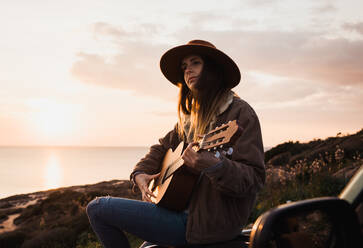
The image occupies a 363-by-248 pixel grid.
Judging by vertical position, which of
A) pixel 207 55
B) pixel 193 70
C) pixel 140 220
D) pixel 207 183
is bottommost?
pixel 140 220

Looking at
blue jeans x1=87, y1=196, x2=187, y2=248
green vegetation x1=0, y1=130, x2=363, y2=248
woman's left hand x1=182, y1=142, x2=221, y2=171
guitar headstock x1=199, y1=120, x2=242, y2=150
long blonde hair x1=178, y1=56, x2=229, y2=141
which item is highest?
long blonde hair x1=178, y1=56, x2=229, y2=141

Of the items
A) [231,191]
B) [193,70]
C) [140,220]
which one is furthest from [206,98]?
[140,220]

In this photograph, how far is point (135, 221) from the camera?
7.51ft

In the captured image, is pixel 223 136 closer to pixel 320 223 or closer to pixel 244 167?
pixel 244 167

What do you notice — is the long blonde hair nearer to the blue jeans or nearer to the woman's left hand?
the woman's left hand

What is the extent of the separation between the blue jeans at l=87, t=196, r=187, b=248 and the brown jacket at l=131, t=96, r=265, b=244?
0.43ft

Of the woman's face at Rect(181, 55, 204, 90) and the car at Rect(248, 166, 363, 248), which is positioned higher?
the woman's face at Rect(181, 55, 204, 90)

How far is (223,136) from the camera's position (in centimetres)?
193

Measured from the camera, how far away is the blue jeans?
7.43ft

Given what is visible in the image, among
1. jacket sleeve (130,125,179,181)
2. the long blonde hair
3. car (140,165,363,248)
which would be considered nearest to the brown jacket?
the long blonde hair

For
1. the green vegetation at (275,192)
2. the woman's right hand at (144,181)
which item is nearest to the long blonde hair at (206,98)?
the woman's right hand at (144,181)

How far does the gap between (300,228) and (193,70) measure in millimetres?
1833

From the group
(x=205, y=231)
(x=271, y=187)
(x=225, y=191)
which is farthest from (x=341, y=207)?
(x=271, y=187)

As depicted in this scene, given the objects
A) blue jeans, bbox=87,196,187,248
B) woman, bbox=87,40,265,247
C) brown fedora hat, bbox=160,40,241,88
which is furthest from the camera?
brown fedora hat, bbox=160,40,241,88
